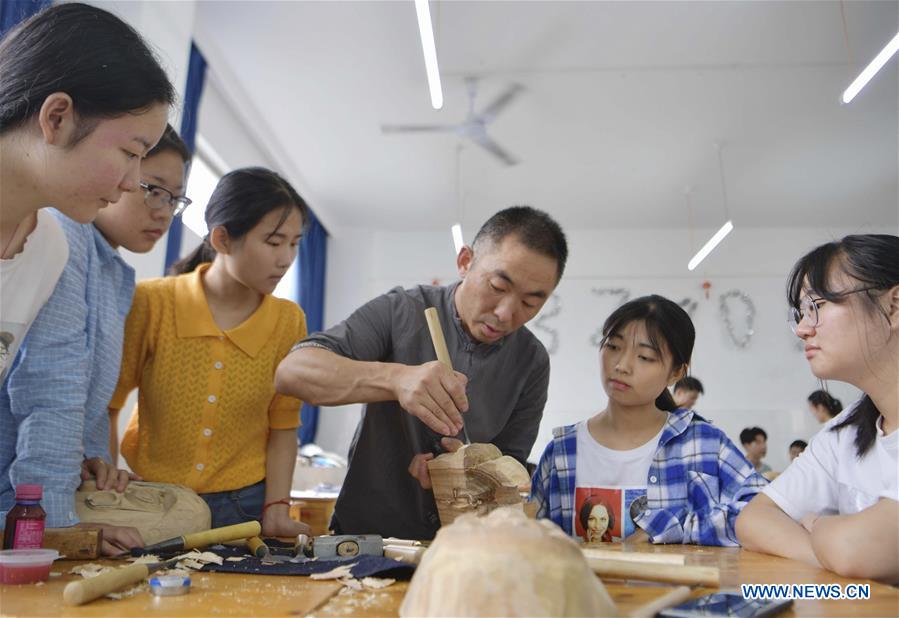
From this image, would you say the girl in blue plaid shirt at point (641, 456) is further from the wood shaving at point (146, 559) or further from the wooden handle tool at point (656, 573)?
the wood shaving at point (146, 559)

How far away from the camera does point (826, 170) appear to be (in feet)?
24.7

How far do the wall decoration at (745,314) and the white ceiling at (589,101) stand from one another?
106 cm

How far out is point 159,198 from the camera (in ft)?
6.13

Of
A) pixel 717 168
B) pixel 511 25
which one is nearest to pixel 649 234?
pixel 717 168

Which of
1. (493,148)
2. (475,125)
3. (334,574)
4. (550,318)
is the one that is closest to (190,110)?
(475,125)

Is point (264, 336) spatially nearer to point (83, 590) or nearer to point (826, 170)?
point (83, 590)

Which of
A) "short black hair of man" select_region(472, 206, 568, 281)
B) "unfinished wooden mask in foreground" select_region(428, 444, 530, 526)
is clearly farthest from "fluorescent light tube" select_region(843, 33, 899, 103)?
"unfinished wooden mask in foreground" select_region(428, 444, 530, 526)

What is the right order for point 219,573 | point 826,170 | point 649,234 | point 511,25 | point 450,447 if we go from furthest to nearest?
A: point 649,234
point 826,170
point 511,25
point 450,447
point 219,573

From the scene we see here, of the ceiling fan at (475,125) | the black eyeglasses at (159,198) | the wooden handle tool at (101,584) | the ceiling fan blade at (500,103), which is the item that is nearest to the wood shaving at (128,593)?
the wooden handle tool at (101,584)

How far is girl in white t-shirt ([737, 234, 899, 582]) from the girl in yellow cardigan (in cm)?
121

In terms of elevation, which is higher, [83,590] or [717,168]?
[717,168]

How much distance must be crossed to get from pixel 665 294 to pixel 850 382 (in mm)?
7908

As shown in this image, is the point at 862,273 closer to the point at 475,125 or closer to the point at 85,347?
the point at 85,347

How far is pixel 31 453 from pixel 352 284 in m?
8.52
